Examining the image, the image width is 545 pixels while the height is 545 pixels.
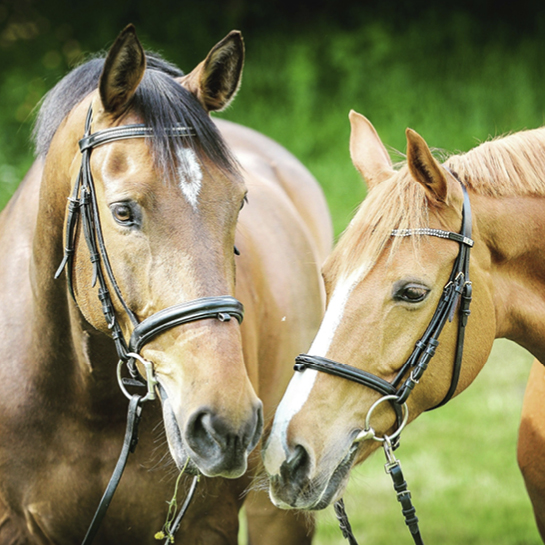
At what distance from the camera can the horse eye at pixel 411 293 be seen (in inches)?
90.2

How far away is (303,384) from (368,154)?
101 centimetres

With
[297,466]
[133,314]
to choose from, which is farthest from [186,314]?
[297,466]

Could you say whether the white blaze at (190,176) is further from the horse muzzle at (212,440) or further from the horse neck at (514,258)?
the horse neck at (514,258)

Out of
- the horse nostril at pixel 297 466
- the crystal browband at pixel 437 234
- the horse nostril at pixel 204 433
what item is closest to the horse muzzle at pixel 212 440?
the horse nostril at pixel 204 433

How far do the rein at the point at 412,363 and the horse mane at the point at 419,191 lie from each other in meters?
0.06

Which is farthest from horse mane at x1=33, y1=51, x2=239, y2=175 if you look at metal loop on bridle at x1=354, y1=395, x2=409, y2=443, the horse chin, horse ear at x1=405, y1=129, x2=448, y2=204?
the horse chin

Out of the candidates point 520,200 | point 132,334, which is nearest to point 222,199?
point 132,334

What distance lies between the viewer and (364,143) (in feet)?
9.40

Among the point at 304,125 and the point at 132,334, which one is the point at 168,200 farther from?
the point at 304,125

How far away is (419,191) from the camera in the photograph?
2434 mm

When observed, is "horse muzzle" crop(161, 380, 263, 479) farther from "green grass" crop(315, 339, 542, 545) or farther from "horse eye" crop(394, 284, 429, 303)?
"green grass" crop(315, 339, 542, 545)

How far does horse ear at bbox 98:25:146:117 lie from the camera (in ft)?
7.70

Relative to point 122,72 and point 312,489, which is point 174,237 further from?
point 312,489

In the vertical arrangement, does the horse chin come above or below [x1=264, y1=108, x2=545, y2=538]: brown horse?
below
